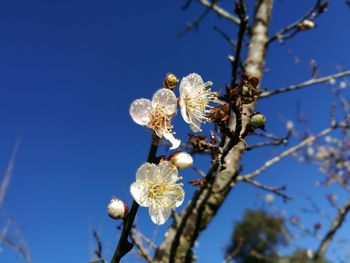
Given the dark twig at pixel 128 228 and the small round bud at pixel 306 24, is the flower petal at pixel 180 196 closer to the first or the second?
the dark twig at pixel 128 228

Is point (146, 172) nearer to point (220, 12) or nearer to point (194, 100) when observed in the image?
point (194, 100)

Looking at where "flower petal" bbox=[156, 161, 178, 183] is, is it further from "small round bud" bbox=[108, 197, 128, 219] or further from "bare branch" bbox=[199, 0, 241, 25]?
"bare branch" bbox=[199, 0, 241, 25]

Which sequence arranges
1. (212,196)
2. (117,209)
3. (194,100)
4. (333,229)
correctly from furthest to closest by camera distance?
(333,229) → (212,196) → (194,100) → (117,209)

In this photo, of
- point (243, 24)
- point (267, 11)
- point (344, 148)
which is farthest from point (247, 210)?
point (243, 24)

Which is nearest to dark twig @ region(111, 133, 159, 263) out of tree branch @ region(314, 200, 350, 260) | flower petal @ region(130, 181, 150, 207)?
flower petal @ region(130, 181, 150, 207)

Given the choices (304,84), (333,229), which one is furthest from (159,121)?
(333,229)

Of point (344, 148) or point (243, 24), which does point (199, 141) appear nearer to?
point (243, 24)

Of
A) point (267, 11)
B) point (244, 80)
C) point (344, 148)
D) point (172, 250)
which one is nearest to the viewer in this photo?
point (244, 80)
